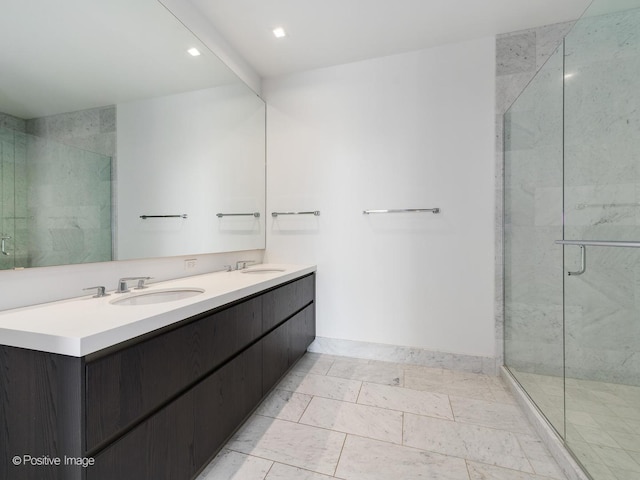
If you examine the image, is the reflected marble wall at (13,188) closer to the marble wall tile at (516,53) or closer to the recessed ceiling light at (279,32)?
the recessed ceiling light at (279,32)

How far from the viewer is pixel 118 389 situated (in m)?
0.75

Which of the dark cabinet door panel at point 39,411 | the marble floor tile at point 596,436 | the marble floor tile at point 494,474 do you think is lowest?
the marble floor tile at point 494,474

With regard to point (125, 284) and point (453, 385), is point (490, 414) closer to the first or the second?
point (453, 385)

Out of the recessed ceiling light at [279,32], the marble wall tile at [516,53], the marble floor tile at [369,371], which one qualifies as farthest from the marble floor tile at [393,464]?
the recessed ceiling light at [279,32]

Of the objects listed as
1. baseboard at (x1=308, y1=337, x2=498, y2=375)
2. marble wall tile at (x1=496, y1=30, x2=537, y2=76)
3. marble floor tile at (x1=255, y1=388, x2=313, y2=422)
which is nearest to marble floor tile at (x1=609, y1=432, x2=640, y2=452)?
baseboard at (x1=308, y1=337, x2=498, y2=375)

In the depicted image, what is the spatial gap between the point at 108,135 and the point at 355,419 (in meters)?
1.91

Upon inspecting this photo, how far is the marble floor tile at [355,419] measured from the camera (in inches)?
55.4

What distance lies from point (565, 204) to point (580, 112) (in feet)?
1.60

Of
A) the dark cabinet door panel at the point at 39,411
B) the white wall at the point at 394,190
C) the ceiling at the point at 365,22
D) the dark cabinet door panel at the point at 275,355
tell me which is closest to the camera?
the dark cabinet door panel at the point at 39,411

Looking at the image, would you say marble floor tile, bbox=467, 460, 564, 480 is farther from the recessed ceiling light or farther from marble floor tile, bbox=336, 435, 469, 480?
the recessed ceiling light

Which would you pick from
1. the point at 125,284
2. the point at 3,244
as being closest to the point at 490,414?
the point at 125,284

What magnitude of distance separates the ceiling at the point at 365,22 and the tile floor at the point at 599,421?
224cm

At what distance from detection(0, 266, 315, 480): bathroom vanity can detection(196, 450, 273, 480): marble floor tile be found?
4.9 inches

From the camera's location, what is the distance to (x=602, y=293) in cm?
141
